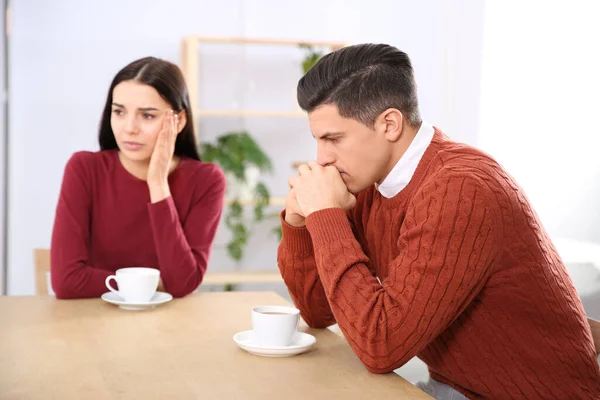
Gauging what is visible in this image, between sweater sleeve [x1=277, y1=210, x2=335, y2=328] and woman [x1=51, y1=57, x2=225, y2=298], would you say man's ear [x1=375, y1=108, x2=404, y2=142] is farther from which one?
woman [x1=51, y1=57, x2=225, y2=298]

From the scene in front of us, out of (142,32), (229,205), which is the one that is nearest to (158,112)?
(229,205)

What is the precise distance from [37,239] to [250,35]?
1.62 m

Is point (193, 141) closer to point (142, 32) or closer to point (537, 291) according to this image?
point (537, 291)

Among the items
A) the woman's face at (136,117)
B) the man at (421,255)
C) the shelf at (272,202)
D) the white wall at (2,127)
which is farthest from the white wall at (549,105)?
the white wall at (2,127)

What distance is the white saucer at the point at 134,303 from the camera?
1.63 meters

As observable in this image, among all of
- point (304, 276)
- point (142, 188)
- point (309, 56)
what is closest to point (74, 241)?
point (142, 188)

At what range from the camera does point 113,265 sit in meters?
2.11

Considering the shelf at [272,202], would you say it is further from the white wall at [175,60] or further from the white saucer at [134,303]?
the white saucer at [134,303]

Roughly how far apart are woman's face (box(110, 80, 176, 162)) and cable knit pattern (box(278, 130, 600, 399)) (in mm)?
923

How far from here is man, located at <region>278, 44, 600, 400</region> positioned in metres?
1.18

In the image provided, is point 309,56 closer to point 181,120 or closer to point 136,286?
point 181,120

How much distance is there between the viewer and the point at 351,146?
4.57 feet

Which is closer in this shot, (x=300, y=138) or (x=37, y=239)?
(x=37, y=239)

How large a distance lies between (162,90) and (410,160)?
0.97 m
